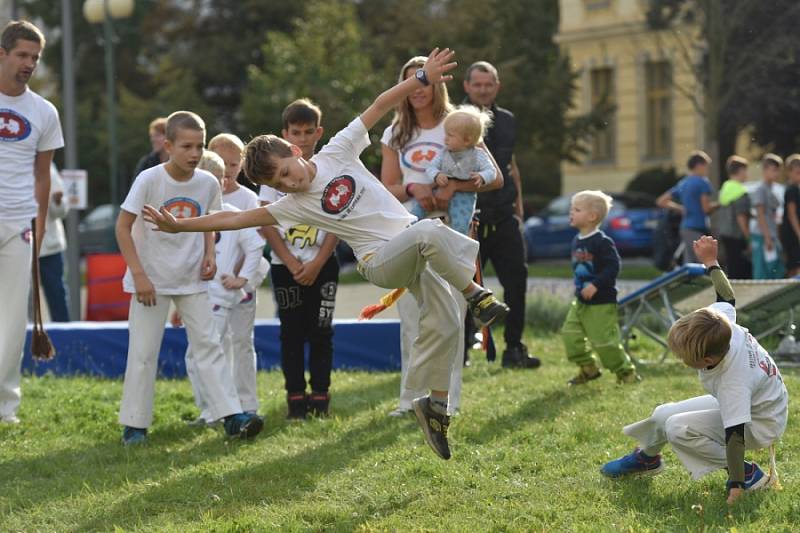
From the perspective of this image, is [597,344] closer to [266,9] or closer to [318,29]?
[318,29]

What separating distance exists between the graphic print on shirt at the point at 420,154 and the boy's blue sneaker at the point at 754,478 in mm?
2861

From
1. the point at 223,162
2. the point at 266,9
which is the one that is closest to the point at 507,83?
the point at 266,9

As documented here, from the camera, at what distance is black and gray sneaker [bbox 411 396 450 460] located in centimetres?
609

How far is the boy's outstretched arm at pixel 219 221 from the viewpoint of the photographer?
6270 mm

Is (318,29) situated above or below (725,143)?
above

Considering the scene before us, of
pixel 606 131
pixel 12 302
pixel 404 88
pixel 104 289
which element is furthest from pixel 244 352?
pixel 606 131

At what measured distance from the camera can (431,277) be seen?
6324 mm

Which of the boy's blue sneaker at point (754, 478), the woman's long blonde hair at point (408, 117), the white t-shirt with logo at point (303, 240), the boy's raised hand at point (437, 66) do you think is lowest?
the boy's blue sneaker at point (754, 478)

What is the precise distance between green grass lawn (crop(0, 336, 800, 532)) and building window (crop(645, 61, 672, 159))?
27289mm

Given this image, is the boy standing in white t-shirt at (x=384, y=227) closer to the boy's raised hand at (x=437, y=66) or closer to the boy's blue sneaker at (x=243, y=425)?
the boy's raised hand at (x=437, y=66)

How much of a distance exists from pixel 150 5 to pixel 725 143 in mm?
26849

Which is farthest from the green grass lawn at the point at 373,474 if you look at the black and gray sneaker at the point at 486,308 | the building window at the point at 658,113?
the building window at the point at 658,113

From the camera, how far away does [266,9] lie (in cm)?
4700

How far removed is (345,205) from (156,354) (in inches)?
73.0
